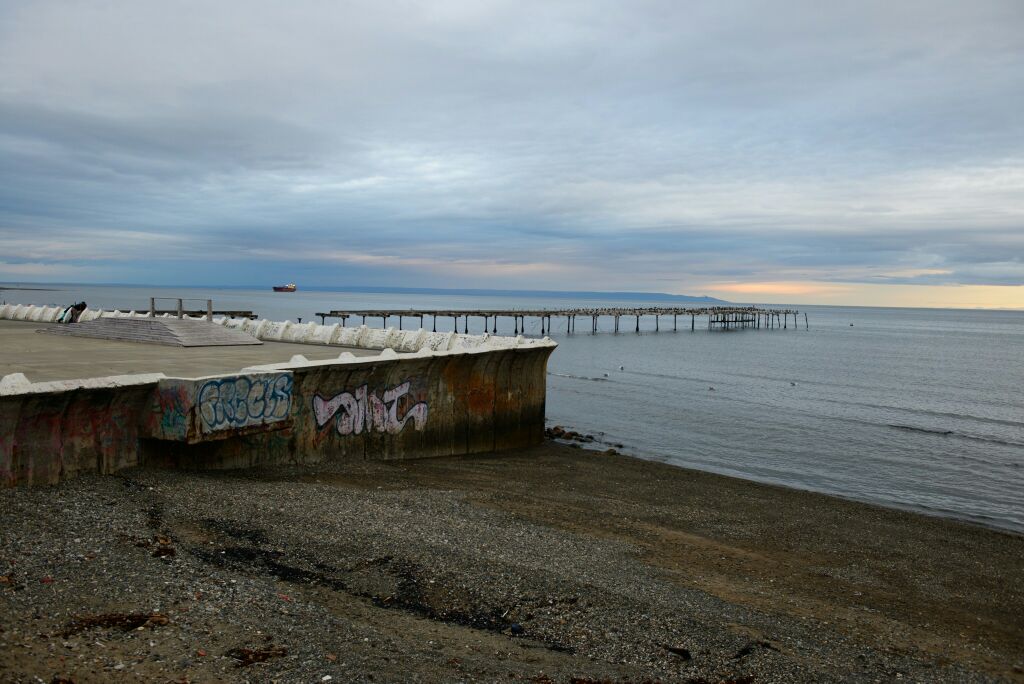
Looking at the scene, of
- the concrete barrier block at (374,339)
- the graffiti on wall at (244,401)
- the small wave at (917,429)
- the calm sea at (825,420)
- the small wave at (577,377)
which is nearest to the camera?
the graffiti on wall at (244,401)

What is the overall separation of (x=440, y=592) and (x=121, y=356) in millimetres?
16277

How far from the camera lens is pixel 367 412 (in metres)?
16.7

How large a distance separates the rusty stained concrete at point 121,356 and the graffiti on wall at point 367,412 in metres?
3.10

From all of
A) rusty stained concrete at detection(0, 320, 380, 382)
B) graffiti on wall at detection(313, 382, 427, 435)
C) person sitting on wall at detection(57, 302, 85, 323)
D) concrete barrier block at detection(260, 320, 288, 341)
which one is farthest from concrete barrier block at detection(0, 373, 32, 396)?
person sitting on wall at detection(57, 302, 85, 323)

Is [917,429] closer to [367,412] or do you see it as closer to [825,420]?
[825,420]

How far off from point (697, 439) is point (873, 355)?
6205cm

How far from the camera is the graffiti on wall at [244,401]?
12492 mm

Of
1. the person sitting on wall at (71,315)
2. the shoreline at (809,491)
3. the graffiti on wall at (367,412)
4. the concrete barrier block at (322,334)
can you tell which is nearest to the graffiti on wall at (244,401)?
the graffiti on wall at (367,412)

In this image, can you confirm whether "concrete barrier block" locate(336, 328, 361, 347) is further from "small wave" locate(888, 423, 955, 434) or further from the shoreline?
"small wave" locate(888, 423, 955, 434)

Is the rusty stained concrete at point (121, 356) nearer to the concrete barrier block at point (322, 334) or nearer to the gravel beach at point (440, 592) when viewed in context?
the concrete barrier block at point (322, 334)

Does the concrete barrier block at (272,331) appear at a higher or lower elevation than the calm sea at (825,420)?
higher

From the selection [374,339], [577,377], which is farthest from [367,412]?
[577,377]

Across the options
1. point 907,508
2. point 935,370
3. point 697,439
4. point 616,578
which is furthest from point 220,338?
point 935,370

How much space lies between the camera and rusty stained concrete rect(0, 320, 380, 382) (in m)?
17.5
